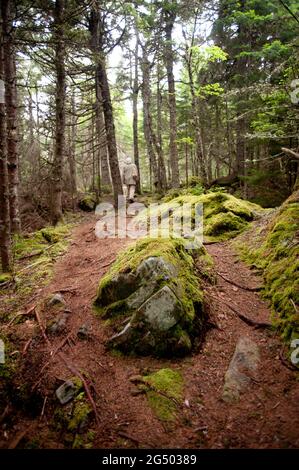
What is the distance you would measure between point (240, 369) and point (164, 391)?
3.36 ft

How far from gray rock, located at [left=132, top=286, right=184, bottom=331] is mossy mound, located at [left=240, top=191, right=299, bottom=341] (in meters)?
1.50

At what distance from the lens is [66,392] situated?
354 cm

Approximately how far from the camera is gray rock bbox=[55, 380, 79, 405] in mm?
3490

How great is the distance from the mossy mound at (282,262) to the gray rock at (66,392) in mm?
2846

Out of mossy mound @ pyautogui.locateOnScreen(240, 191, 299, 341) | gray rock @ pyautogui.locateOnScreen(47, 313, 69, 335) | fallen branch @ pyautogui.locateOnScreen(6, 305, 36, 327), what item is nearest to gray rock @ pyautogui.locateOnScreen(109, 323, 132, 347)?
gray rock @ pyautogui.locateOnScreen(47, 313, 69, 335)

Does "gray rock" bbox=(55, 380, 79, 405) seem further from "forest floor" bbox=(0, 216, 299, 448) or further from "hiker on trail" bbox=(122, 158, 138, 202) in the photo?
"hiker on trail" bbox=(122, 158, 138, 202)

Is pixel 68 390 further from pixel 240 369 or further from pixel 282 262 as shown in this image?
pixel 282 262

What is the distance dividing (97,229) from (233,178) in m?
9.48

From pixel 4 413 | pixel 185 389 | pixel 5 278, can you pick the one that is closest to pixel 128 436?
pixel 185 389

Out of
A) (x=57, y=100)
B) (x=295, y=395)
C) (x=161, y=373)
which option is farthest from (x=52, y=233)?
(x=295, y=395)

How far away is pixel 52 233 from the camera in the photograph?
30.5 ft

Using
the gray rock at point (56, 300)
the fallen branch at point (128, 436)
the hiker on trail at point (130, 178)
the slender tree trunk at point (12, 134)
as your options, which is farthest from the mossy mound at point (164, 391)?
the hiker on trail at point (130, 178)

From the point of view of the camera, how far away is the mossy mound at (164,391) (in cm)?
331

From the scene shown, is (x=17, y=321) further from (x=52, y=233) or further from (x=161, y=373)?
(x=52, y=233)
